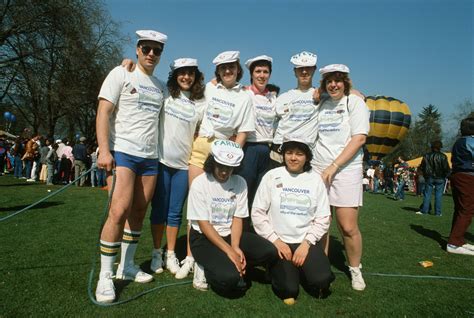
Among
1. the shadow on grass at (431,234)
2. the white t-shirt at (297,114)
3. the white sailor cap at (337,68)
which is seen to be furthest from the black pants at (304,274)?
the shadow on grass at (431,234)

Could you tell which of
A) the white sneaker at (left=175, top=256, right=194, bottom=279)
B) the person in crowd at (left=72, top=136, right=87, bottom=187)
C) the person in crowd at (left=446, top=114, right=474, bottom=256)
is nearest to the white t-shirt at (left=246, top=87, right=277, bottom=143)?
the white sneaker at (left=175, top=256, right=194, bottom=279)

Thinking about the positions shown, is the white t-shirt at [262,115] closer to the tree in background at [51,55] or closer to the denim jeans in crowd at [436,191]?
the denim jeans in crowd at [436,191]

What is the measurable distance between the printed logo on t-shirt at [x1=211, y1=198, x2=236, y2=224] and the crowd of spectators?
11959 mm

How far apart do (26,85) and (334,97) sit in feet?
69.1

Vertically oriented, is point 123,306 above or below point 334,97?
below

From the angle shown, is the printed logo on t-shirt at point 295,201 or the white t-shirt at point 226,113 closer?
the printed logo on t-shirt at point 295,201

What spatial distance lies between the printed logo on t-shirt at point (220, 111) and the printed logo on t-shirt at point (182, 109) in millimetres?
205

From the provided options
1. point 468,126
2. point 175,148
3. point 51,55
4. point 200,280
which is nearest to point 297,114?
point 175,148

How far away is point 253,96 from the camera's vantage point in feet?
14.0

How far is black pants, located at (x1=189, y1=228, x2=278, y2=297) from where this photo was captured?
3.43 metres

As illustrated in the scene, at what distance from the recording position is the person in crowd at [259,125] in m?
4.20

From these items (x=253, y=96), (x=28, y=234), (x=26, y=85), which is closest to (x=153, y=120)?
(x=253, y=96)

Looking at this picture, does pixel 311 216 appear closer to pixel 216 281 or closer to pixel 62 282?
pixel 216 281

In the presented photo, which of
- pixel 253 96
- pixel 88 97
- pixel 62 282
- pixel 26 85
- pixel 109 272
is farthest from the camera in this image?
pixel 88 97
